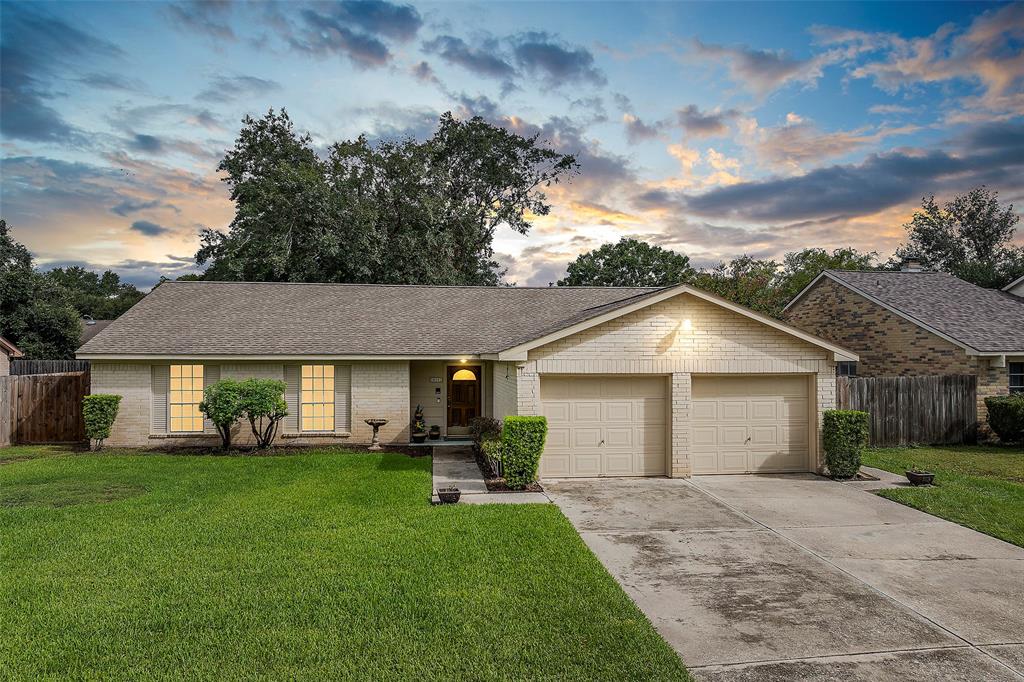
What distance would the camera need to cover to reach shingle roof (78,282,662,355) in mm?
16250

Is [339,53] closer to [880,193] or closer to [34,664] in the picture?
[34,664]

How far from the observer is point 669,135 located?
16.5m

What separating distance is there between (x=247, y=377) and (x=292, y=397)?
1363 mm

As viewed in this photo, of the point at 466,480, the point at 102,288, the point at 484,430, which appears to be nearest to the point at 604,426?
the point at 466,480

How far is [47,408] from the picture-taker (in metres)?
16.7

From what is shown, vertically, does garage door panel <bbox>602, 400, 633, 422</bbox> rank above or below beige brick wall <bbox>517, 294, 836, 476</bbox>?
below

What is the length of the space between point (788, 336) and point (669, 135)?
7207 millimetres

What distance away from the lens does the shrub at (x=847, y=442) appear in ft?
39.7

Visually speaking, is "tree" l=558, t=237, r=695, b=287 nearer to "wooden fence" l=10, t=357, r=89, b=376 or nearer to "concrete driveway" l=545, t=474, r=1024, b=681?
"wooden fence" l=10, t=357, r=89, b=376

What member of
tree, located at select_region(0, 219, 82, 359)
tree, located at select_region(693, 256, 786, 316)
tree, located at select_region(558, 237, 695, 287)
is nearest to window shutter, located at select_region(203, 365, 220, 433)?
tree, located at select_region(0, 219, 82, 359)

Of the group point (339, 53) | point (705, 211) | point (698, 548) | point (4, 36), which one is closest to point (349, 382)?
point (339, 53)

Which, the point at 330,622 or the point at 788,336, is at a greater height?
the point at 788,336

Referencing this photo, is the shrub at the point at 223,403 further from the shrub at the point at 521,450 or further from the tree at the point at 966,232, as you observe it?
the tree at the point at 966,232

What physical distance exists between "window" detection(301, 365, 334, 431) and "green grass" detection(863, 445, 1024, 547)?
13825 mm
